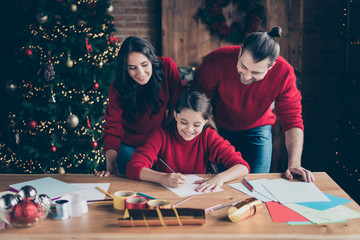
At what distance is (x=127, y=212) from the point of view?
44.8 inches

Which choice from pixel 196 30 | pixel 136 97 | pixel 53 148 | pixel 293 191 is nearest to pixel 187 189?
pixel 293 191

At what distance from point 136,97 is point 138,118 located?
0.44 feet

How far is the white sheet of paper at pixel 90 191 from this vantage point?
4.34 feet

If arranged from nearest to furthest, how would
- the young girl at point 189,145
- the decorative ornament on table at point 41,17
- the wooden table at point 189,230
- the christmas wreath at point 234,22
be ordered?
the wooden table at point 189,230 < the young girl at point 189,145 < the decorative ornament on table at point 41,17 < the christmas wreath at point 234,22

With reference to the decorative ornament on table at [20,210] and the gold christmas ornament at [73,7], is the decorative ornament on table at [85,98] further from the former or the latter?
the decorative ornament on table at [20,210]

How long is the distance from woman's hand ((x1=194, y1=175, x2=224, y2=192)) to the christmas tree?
1.63 m

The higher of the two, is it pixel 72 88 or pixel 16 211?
pixel 72 88

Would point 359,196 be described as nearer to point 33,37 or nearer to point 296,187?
point 296,187

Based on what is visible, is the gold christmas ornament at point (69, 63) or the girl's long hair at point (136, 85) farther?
the gold christmas ornament at point (69, 63)

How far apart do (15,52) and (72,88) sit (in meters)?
0.57

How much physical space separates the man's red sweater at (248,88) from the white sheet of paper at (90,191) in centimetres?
76

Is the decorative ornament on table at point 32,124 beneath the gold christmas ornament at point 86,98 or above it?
beneath

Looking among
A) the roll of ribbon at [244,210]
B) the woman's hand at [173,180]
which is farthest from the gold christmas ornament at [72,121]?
the roll of ribbon at [244,210]

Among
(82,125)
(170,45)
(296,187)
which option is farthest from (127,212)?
(170,45)
